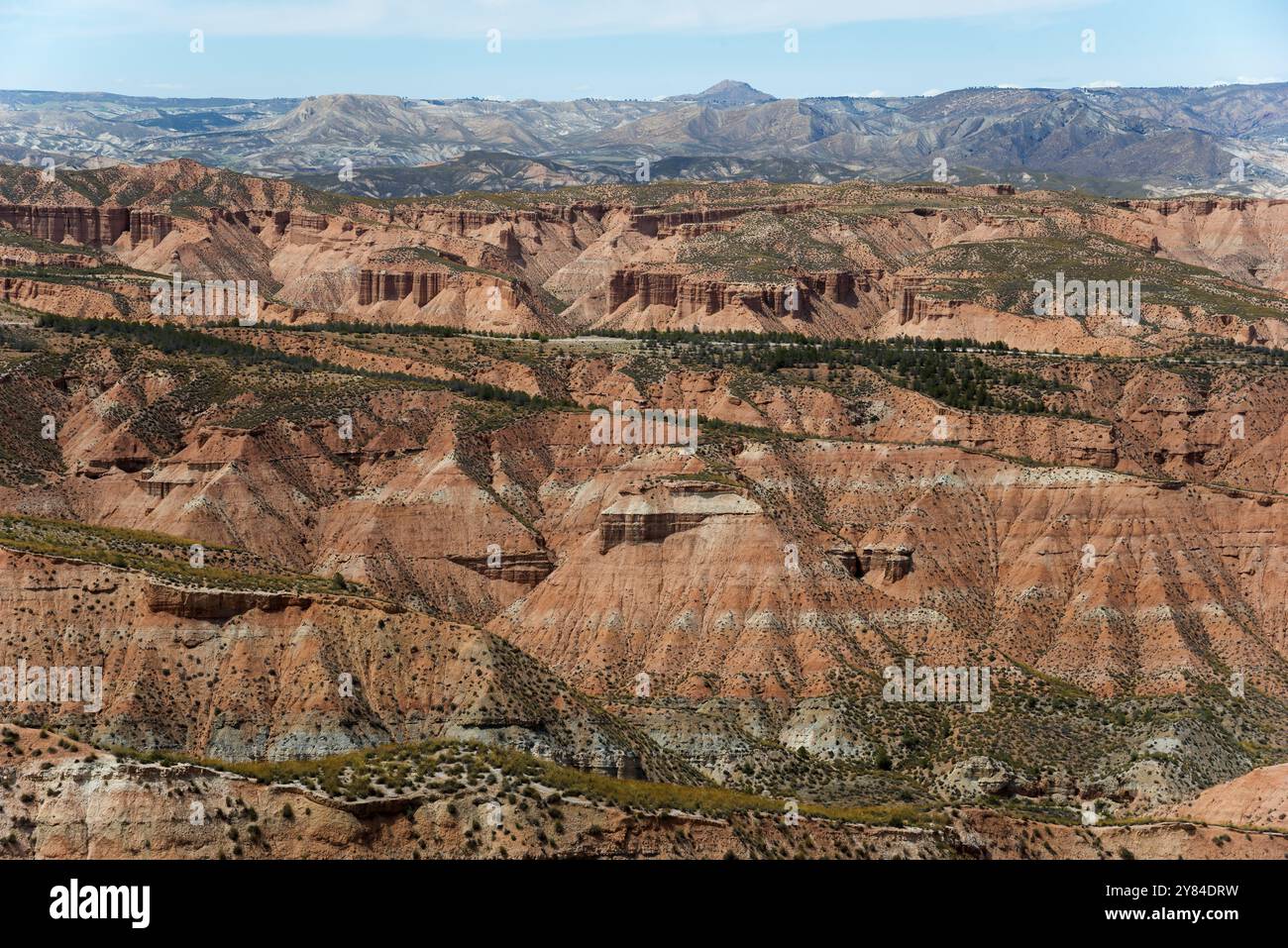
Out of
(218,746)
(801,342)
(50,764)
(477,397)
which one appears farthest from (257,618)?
(801,342)

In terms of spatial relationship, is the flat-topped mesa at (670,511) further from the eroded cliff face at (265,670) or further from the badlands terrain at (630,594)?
the eroded cliff face at (265,670)

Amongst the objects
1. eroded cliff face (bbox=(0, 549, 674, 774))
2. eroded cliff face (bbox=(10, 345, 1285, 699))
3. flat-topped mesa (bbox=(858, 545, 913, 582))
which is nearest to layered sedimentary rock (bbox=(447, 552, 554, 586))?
eroded cliff face (bbox=(10, 345, 1285, 699))

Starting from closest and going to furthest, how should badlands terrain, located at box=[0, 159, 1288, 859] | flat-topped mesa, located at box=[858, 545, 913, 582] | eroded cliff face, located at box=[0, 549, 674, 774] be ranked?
1. badlands terrain, located at box=[0, 159, 1288, 859]
2. eroded cliff face, located at box=[0, 549, 674, 774]
3. flat-topped mesa, located at box=[858, 545, 913, 582]

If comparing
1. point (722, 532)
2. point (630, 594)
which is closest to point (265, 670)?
point (630, 594)

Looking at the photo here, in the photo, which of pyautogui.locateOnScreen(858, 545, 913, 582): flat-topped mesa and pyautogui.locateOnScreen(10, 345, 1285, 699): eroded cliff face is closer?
pyautogui.locateOnScreen(10, 345, 1285, 699): eroded cliff face

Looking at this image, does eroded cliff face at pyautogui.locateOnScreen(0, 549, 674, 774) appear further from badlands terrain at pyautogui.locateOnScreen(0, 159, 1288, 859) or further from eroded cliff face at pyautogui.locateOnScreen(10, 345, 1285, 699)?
eroded cliff face at pyautogui.locateOnScreen(10, 345, 1285, 699)
